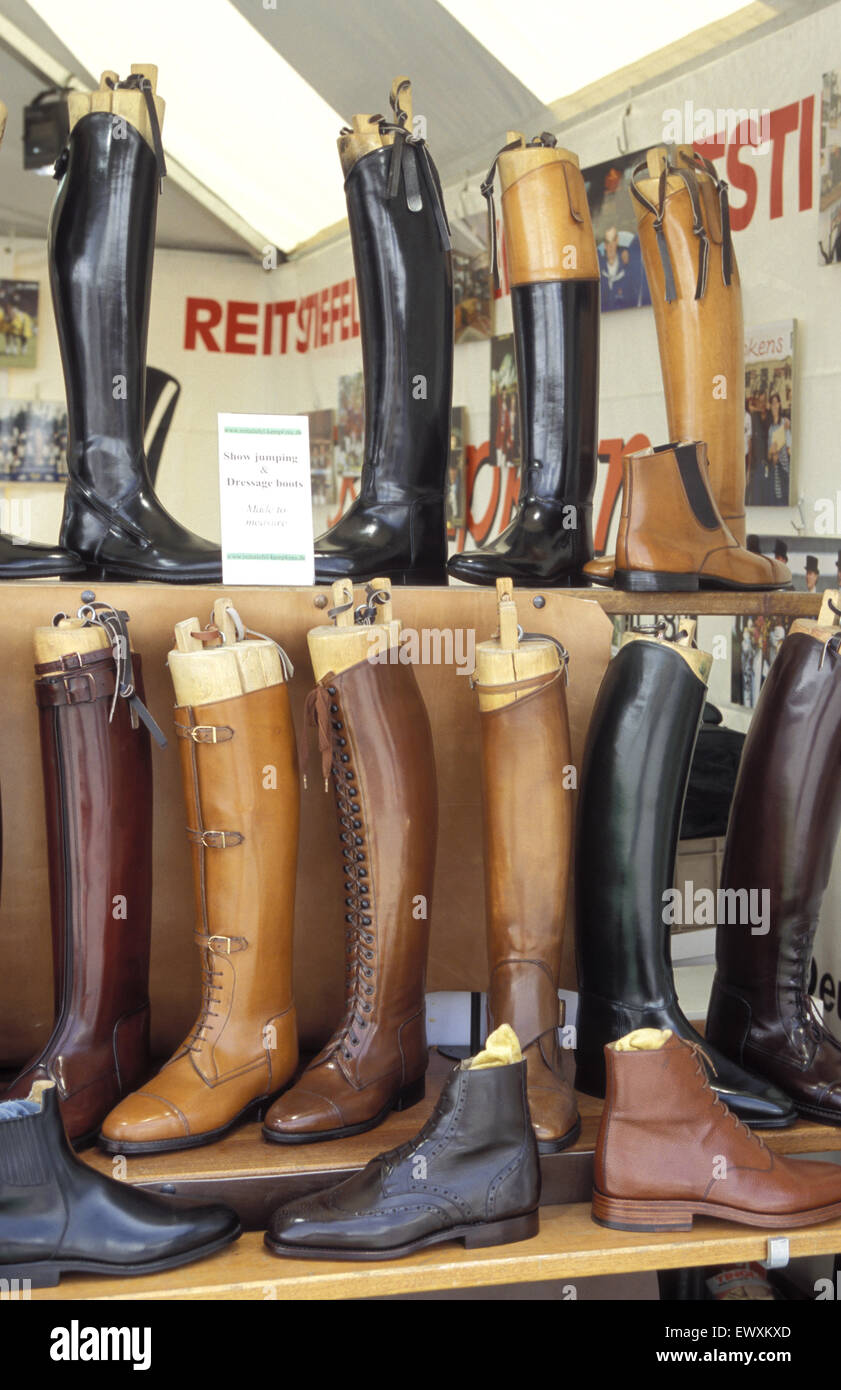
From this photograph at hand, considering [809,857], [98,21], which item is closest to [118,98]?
[809,857]

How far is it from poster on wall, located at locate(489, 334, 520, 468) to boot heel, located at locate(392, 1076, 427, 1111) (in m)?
2.65

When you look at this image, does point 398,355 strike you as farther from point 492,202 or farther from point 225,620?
point 225,620

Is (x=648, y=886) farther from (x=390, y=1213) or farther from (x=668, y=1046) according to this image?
(x=390, y=1213)

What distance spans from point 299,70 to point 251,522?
3.19m

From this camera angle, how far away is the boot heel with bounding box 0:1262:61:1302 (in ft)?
4.92

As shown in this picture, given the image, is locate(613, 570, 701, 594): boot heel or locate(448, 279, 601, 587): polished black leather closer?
locate(613, 570, 701, 594): boot heel

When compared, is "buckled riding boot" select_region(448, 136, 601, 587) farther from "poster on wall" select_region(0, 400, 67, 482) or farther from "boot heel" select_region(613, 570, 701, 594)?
"poster on wall" select_region(0, 400, 67, 482)

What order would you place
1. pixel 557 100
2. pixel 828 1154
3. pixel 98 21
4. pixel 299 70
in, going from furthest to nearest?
pixel 98 21 → pixel 299 70 → pixel 557 100 → pixel 828 1154

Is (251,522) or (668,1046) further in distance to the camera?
(251,522)

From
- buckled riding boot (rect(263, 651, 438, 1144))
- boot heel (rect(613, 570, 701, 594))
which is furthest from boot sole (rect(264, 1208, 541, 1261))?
boot heel (rect(613, 570, 701, 594))

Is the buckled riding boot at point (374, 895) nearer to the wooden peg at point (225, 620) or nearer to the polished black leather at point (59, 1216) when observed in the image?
the wooden peg at point (225, 620)

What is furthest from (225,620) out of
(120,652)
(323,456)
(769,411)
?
(323,456)

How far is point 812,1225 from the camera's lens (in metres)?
1.72

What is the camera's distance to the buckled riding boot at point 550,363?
209 cm
